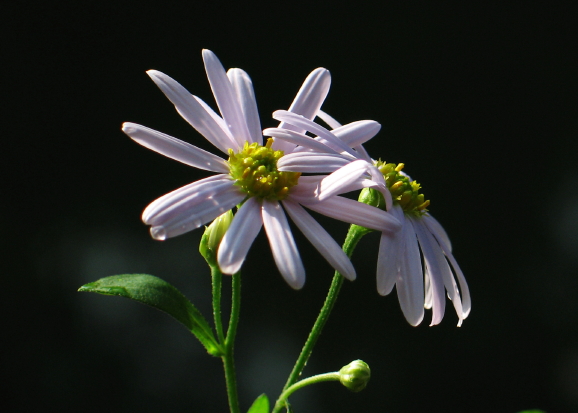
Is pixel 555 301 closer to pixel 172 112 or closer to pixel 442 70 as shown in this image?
pixel 442 70

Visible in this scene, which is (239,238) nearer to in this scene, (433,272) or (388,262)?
(388,262)

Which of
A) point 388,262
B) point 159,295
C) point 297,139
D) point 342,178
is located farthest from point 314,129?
point 159,295

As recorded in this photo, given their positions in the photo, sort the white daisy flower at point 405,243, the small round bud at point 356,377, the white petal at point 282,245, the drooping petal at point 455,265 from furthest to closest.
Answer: the drooping petal at point 455,265
the small round bud at point 356,377
the white daisy flower at point 405,243
the white petal at point 282,245

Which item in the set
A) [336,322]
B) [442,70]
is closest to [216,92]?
[336,322]

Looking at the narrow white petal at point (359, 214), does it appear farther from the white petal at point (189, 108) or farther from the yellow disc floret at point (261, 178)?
the white petal at point (189, 108)

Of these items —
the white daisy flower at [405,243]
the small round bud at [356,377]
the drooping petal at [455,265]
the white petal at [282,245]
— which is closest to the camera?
the white petal at [282,245]

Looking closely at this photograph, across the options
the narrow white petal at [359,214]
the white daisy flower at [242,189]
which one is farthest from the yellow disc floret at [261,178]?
the narrow white petal at [359,214]
